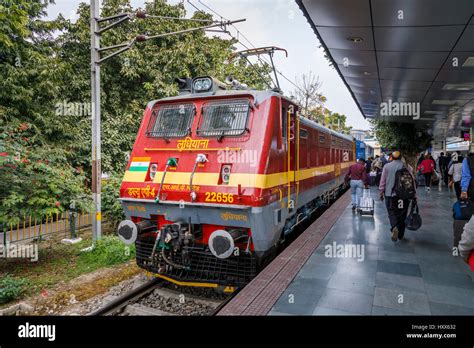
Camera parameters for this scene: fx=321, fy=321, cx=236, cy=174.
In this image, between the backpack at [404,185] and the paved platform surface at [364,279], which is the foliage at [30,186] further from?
the backpack at [404,185]

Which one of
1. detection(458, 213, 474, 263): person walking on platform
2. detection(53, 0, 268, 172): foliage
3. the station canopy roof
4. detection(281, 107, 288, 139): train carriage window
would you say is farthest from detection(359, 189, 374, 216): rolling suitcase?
detection(53, 0, 268, 172): foliage

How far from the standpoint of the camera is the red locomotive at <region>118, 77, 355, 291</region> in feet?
15.6

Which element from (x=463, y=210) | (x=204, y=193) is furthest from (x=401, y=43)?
(x=204, y=193)

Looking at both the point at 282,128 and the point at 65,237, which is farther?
the point at 65,237

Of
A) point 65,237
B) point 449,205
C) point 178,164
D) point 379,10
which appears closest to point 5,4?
point 65,237

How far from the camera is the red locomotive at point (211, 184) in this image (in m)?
4.75

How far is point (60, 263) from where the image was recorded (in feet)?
24.2

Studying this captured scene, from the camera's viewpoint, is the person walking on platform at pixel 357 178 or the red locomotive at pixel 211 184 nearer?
the red locomotive at pixel 211 184

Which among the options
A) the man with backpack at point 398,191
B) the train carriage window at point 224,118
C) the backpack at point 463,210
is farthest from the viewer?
the man with backpack at point 398,191

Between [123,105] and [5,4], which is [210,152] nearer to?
[5,4]

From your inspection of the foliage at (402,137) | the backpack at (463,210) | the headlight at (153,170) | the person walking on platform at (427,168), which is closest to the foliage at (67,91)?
the headlight at (153,170)

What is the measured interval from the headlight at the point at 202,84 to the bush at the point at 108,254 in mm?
4250
